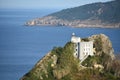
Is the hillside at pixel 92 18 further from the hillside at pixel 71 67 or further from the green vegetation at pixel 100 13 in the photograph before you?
the hillside at pixel 71 67

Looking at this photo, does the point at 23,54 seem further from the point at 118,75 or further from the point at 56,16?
the point at 56,16

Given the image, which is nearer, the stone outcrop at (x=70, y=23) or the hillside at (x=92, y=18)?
the stone outcrop at (x=70, y=23)

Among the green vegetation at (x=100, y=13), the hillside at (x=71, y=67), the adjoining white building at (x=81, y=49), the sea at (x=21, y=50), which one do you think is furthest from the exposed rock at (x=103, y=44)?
the green vegetation at (x=100, y=13)

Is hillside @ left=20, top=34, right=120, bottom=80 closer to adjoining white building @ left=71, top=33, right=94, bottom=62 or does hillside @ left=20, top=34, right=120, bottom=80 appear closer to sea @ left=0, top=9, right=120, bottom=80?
adjoining white building @ left=71, top=33, right=94, bottom=62

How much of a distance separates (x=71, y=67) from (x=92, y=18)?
141 meters

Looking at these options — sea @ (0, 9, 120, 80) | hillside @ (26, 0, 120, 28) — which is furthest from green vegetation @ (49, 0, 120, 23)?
sea @ (0, 9, 120, 80)

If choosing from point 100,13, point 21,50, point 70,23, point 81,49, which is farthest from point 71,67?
point 100,13

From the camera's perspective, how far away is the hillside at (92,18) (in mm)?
168750

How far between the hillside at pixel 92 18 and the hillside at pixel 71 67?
384 feet

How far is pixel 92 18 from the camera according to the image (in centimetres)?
18238

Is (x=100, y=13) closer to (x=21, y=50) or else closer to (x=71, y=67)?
(x=21, y=50)

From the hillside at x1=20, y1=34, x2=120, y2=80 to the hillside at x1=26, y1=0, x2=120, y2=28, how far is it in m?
117

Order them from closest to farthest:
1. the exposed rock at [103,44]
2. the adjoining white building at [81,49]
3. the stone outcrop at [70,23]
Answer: the adjoining white building at [81,49], the exposed rock at [103,44], the stone outcrop at [70,23]

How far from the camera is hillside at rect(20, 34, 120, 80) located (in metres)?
40.6
